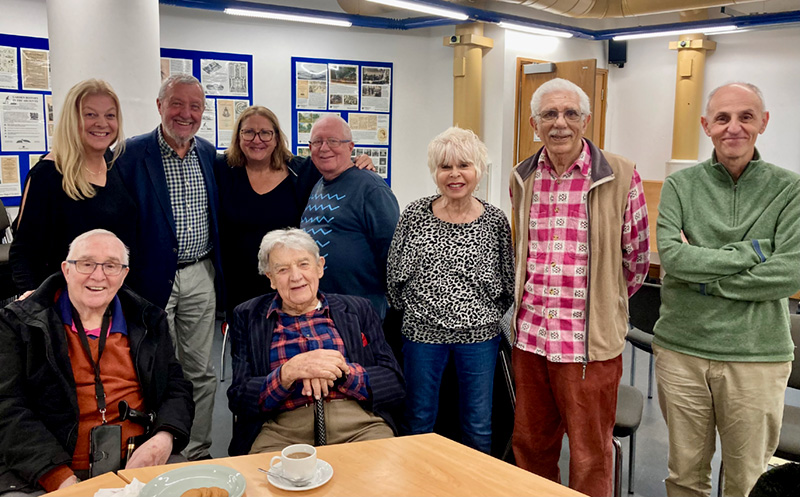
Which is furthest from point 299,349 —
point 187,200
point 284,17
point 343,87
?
point 343,87

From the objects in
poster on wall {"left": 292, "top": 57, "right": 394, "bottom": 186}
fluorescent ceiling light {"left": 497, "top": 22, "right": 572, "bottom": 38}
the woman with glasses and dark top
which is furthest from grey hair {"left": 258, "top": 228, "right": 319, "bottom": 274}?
fluorescent ceiling light {"left": 497, "top": 22, "right": 572, "bottom": 38}

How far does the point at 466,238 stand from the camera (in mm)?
2623

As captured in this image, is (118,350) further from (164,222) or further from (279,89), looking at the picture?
(279,89)

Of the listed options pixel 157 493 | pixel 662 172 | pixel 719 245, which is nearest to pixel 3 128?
pixel 157 493

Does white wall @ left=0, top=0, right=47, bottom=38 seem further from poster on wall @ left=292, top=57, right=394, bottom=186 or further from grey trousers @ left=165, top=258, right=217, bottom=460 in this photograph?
grey trousers @ left=165, top=258, right=217, bottom=460

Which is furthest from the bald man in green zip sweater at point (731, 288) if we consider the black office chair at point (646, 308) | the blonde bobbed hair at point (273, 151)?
the blonde bobbed hair at point (273, 151)

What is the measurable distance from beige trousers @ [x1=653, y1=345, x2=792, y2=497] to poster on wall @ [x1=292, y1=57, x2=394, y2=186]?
5319 mm

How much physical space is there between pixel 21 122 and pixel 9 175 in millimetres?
476

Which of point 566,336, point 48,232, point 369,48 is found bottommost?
point 566,336

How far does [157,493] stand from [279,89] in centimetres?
606

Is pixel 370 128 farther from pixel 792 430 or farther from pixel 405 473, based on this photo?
pixel 405 473

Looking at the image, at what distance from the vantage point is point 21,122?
568 cm

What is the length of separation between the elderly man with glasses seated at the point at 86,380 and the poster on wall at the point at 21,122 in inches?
162

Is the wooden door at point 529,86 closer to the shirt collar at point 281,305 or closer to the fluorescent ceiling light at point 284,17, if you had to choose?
the fluorescent ceiling light at point 284,17
